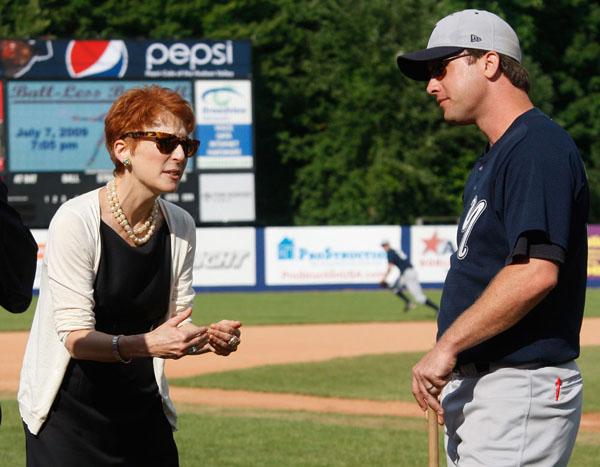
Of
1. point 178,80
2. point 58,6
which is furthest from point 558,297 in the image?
point 58,6

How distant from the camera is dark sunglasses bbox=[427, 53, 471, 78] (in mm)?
3943

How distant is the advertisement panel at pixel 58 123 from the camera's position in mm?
27953

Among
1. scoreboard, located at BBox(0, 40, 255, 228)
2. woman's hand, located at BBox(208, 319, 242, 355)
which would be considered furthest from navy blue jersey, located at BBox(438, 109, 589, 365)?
scoreboard, located at BBox(0, 40, 255, 228)

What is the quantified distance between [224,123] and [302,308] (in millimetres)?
4738

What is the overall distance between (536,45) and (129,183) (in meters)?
45.5

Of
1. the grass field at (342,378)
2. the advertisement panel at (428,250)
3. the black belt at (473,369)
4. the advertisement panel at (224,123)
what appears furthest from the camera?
the advertisement panel at (428,250)

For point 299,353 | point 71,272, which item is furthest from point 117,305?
point 299,353

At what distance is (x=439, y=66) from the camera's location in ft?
13.1

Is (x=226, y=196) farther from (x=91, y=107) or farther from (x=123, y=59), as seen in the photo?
(x=123, y=59)

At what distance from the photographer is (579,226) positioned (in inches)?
145

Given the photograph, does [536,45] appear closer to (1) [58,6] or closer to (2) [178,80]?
(1) [58,6]

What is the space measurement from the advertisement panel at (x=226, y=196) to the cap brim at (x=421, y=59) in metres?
24.6

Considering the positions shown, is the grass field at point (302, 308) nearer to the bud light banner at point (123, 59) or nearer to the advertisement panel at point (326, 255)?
the advertisement panel at point (326, 255)

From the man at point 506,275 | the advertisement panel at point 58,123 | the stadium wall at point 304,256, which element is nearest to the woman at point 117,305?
the man at point 506,275
